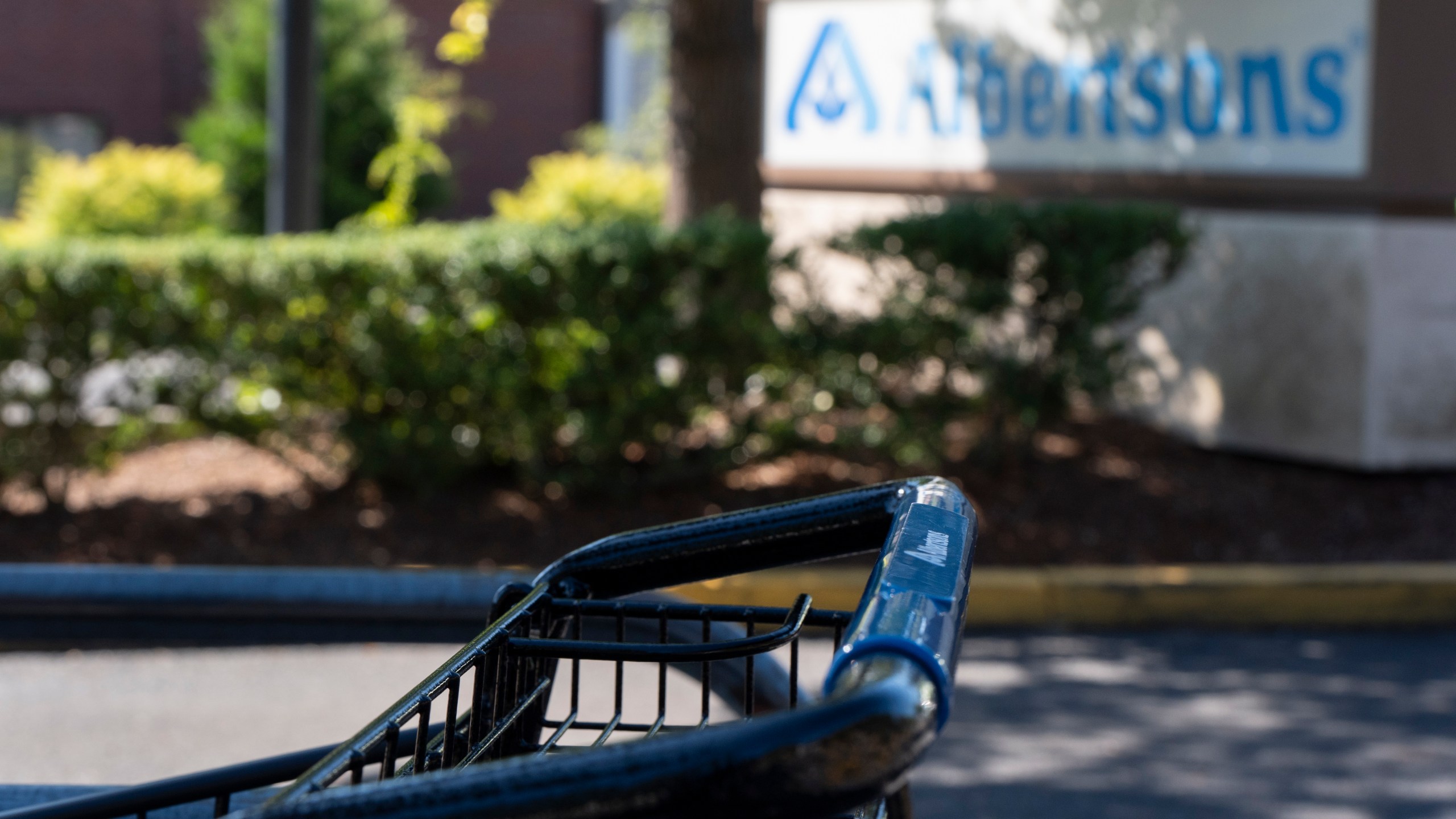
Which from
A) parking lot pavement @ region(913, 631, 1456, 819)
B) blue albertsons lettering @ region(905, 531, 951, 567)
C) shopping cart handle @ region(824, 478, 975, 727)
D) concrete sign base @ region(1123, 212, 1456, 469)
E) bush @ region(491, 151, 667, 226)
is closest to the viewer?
shopping cart handle @ region(824, 478, 975, 727)

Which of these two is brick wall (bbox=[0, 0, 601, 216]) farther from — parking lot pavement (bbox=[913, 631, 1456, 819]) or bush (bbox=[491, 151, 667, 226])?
parking lot pavement (bbox=[913, 631, 1456, 819])

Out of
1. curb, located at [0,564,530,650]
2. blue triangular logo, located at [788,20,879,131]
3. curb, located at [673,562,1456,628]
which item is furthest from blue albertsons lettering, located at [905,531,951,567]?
blue triangular logo, located at [788,20,879,131]

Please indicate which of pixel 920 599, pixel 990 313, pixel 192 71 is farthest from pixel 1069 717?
pixel 192 71

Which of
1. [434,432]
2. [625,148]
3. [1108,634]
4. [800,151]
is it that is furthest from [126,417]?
[625,148]

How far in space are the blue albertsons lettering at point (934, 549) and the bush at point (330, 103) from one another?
18681mm

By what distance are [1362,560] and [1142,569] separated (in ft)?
3.23

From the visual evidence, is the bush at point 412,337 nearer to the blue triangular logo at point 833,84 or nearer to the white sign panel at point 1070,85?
the white sign panel at point 1070,85

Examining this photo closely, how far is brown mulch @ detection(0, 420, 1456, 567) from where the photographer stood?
6945 mm

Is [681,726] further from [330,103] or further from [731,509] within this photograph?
[330,103]

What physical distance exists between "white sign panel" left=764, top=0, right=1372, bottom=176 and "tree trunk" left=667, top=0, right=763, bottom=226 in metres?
1.75

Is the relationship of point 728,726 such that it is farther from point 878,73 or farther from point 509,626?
point 878,73

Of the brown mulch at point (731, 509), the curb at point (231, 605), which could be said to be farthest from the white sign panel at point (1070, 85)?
the curb at point (231, 605)

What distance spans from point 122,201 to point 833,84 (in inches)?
392

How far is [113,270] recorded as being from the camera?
6.99 m
